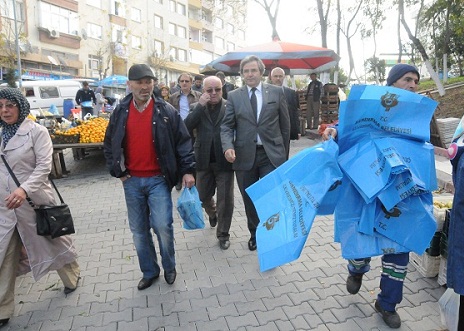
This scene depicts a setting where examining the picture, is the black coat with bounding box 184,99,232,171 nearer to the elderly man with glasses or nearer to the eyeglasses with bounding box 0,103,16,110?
the eyeglasses with bounding box 0,103,16,110

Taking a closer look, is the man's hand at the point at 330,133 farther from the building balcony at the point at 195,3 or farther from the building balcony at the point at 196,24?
the building balcony at the point at 195,3

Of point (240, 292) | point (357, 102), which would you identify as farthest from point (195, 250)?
point (357, 102)

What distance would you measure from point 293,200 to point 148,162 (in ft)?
4.82

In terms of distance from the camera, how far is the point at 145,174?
348 cm

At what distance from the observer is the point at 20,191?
3025mm

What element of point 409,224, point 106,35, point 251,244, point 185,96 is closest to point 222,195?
point 251,244

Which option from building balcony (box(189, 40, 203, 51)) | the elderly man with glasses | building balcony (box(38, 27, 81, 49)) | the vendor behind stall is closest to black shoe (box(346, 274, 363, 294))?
the elderly man with glasses

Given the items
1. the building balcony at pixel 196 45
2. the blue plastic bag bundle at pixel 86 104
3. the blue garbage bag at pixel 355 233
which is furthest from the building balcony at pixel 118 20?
the blue garbage bag at pixel 355 233

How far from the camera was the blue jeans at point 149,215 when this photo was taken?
11.4 ft

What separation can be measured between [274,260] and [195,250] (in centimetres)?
228

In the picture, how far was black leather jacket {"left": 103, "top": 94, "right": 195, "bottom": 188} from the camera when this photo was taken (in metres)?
3.37

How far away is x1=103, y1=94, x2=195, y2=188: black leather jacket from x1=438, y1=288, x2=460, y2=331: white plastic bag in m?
2.14

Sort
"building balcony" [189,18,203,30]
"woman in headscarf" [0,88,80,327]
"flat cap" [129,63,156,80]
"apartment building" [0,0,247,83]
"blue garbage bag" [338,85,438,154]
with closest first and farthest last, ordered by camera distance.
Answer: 1. "blue garbage bag" [338,85,438,154]
2. "woman in headscarf" [0,88,80,327]
3. "flat cap" [129,63,156,80]
4. "apartment building" [0,0,247,83]
5. "building balcony" [189,18,203,30]

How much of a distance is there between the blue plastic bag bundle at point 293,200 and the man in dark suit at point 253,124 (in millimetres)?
1467
